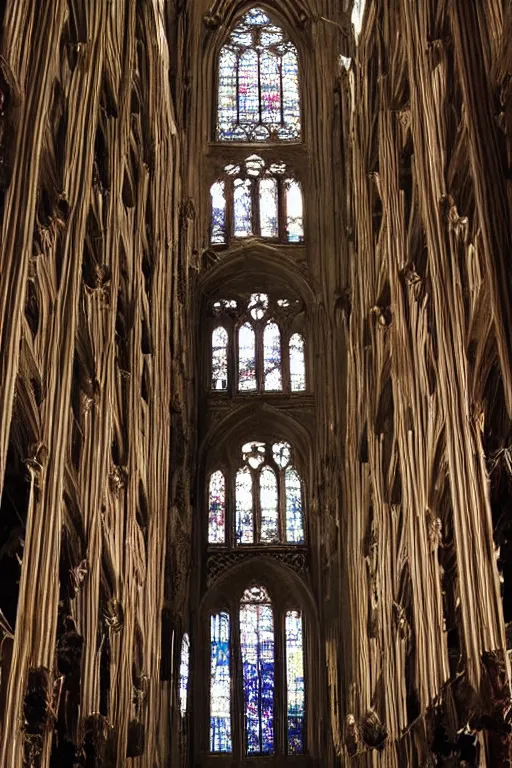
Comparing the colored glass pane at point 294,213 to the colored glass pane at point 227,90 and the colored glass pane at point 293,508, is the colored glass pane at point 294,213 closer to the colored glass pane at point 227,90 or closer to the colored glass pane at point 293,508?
the colored glass pane at point 227,90

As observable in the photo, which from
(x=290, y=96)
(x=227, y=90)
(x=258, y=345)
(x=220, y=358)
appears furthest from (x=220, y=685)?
(x=227, y=90)

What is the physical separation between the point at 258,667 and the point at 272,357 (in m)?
6.98

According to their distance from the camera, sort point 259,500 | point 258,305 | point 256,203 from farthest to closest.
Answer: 1. point 256,203
2. point 258,305
3. point 259,500

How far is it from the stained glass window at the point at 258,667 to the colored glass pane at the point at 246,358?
15.2 ft

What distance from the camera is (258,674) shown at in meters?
21.8

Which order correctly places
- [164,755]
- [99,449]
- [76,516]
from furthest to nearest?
[164,755] → [99,449] → [76,516]

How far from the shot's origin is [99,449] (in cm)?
1309

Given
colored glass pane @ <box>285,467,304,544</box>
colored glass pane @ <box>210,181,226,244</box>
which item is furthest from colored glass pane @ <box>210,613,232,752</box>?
colored glass pane @ <box>210,181,226,244</box>

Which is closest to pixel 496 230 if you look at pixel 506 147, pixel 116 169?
pixel 506 147

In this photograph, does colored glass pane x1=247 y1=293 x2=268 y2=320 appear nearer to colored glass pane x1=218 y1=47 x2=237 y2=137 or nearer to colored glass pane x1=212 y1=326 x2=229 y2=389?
colored glass pane x1=212 y1=326 x2=229 y2=389

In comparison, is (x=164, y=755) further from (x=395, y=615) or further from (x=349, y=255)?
(x=349, y=255)

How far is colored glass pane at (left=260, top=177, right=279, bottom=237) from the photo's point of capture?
25625 millimetres

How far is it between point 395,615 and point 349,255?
8.23 m

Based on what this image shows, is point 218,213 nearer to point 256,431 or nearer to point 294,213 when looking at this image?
point 294,213
